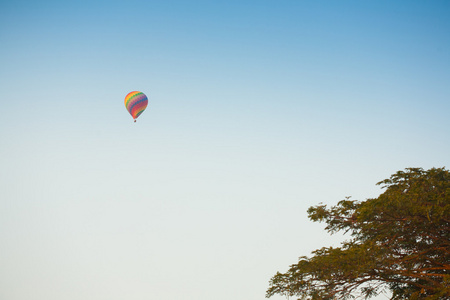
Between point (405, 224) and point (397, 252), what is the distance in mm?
1448

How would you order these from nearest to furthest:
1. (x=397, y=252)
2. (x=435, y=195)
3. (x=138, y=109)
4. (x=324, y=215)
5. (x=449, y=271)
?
1. (x=435, y=195)
2. (x=449, y=271)
3. (x=397, y=252)
4. (x=324, y=215)
5. (x=138, y=109)

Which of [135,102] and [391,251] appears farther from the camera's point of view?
[135,102]

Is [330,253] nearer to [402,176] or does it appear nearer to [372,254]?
[372,254]

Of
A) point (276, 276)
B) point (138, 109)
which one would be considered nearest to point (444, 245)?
point (276, 276)

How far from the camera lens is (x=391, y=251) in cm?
1169

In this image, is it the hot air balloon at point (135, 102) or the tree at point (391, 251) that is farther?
the hot air balloon at point (135, 102)

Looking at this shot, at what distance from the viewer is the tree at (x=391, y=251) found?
10773mm

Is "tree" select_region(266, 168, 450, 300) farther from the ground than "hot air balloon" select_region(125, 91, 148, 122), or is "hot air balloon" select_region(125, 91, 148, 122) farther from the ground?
"hot air balloon" select_region(125, 91, 148, 122)

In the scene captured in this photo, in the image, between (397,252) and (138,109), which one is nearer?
(397,252)

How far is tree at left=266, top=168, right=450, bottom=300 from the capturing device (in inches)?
424

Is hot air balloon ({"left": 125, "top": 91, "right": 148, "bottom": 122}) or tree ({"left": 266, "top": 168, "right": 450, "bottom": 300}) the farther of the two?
hot air balloon ({"left": 125, "top": 91, "right": 148, "bottom": 122})

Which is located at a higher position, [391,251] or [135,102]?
[135,102]

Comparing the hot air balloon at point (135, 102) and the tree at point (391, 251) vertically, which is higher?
the hot air balloon at point (135, 102)

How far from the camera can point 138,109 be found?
52.7 m
